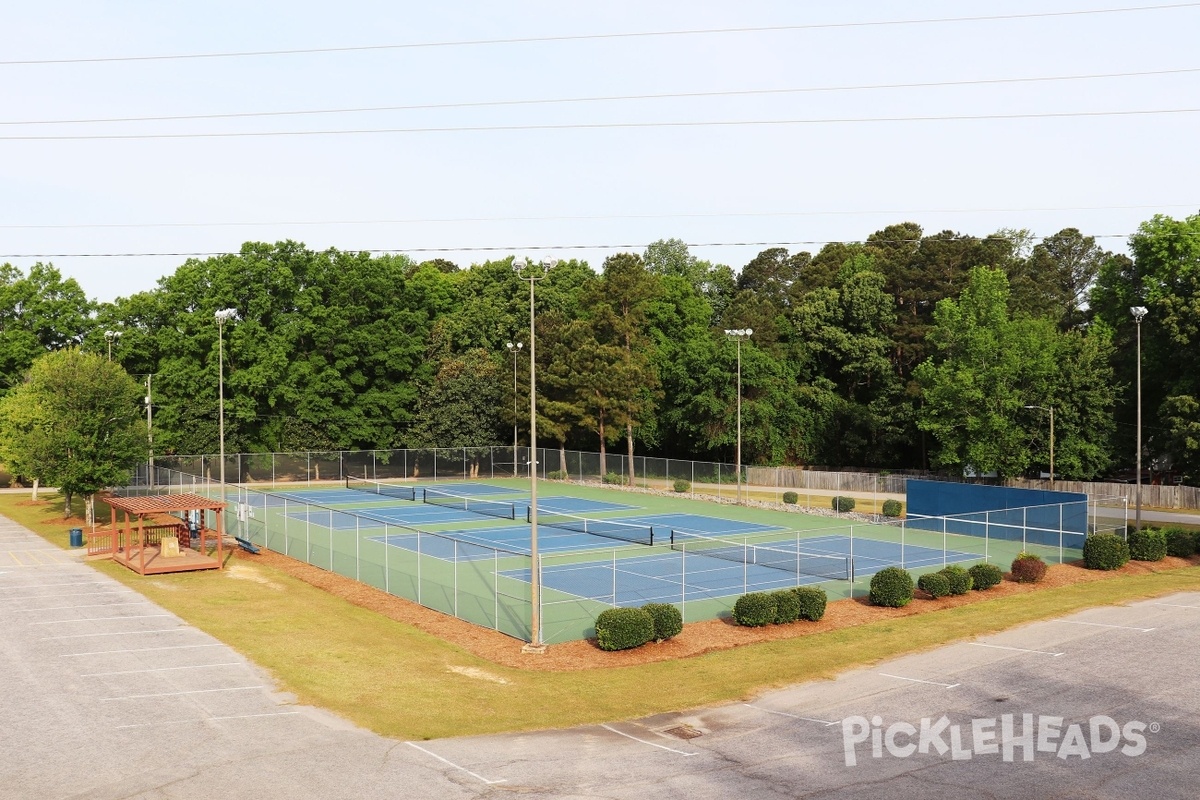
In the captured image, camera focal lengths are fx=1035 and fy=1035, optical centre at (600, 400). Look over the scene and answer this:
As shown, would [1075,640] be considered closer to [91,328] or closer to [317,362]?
[317,362]

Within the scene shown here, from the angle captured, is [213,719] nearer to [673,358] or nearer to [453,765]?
[453,765]

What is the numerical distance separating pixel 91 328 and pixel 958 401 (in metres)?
62.1

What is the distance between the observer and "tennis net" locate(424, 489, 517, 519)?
196ft

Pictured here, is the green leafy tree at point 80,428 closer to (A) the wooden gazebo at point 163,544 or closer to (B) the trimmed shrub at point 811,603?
(A) the wooden gazebo at point 163,544

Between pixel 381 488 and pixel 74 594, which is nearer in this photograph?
pixel 74 594

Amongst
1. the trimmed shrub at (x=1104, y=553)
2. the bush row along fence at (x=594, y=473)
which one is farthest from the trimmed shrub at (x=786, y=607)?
the bush row along fence at (x=594, y=473)

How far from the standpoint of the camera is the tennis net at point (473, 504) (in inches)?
2354

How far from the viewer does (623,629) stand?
27031 mm

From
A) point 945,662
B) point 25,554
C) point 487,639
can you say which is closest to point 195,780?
point 487,639

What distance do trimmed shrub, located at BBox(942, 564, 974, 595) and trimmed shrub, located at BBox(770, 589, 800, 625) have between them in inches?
286

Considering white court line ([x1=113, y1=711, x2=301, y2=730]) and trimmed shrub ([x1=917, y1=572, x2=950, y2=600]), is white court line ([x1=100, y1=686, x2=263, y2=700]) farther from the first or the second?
trimmed shrub ([x1=917, y1=572, x2=950, y2=600])

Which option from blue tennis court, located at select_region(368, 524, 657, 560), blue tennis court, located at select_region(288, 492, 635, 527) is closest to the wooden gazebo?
blue tennis court, located at select_region(368, 524, 657, 560)

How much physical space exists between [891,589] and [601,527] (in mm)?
22444

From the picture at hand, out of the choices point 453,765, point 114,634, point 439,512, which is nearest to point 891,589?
point 453,765
